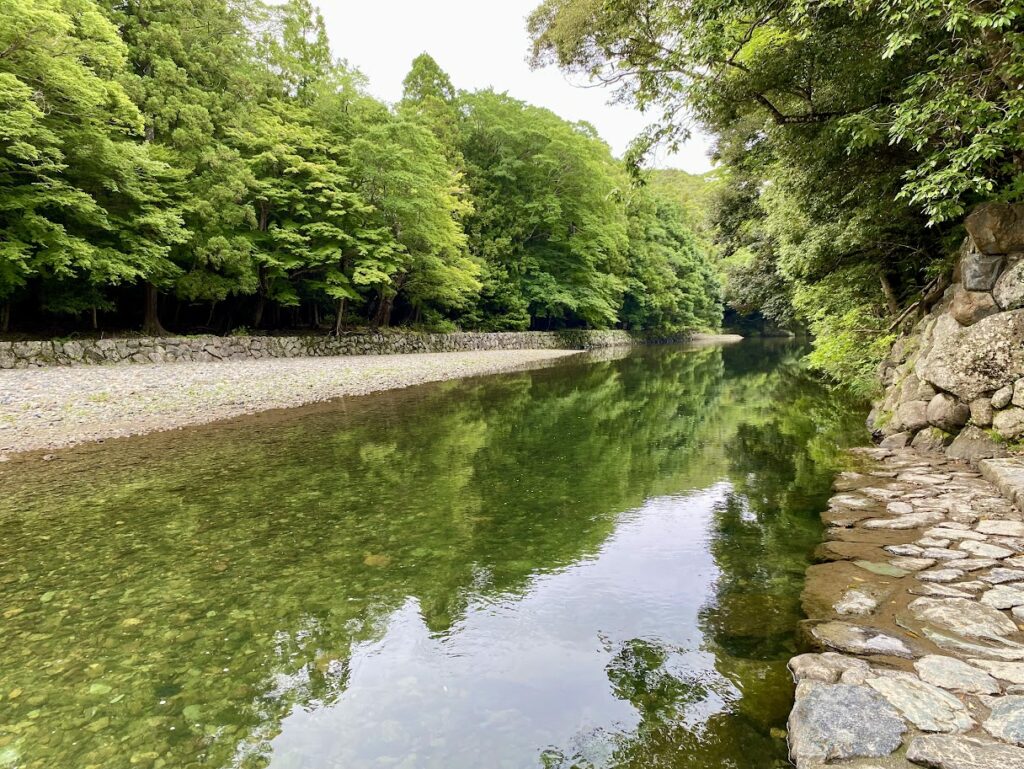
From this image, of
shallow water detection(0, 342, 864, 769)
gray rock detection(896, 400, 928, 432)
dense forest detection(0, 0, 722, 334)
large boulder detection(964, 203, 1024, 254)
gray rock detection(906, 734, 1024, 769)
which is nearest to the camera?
gray rock detection(906, 734, 1024, 769)

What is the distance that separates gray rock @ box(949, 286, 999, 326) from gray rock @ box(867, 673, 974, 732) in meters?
5.32

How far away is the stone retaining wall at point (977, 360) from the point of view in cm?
525

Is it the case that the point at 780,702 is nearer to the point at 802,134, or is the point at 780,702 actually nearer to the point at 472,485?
the point at 472,485

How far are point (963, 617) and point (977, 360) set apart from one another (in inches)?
155

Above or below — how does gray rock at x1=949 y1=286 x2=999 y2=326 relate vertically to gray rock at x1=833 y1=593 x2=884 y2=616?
above

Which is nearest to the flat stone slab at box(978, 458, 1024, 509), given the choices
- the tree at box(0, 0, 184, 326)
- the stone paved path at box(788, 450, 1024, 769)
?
the stone paved path at box(788, 450, 1024, 769)

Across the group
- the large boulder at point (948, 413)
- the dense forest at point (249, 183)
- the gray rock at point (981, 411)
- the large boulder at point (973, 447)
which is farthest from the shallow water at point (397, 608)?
the dense forest at point (249, 183)

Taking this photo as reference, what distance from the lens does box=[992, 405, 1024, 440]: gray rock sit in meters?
5.03

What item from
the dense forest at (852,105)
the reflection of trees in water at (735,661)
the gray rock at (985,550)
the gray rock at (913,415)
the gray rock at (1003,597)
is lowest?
the reflection of trees in water at (735,661)

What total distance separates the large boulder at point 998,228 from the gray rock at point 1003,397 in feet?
5.41

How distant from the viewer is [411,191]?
2127 cm

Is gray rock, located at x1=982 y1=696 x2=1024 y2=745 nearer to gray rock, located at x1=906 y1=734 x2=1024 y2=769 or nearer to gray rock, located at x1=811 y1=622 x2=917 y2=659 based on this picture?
gray rock, located at x1=906 y1=734 x2=1024 y2=769

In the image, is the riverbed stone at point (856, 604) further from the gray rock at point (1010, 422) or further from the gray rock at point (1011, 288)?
the gray rock at point (1011, 288)

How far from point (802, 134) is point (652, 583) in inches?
292
